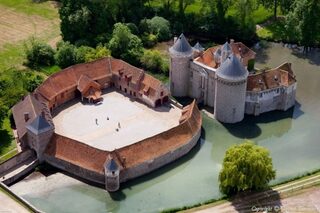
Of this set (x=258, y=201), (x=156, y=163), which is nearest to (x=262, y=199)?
(x=258, y=201)

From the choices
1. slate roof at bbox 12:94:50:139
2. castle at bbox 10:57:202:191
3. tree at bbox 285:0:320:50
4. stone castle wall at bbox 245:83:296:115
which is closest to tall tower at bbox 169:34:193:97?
castle at bbox 10:57:202:191

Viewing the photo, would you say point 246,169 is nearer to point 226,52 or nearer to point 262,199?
point 262,199

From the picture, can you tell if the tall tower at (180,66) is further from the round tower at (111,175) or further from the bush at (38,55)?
the round tower at (111,175)

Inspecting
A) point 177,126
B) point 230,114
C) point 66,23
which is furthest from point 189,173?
point 66,23

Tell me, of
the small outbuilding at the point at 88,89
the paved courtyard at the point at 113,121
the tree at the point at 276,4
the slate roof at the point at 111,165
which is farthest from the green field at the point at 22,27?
the tree at the point at 276,4

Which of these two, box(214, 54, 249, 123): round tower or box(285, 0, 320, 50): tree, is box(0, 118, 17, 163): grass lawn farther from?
box(285, 0, 320, 50): tree

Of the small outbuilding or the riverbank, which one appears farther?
the small outbuilding
